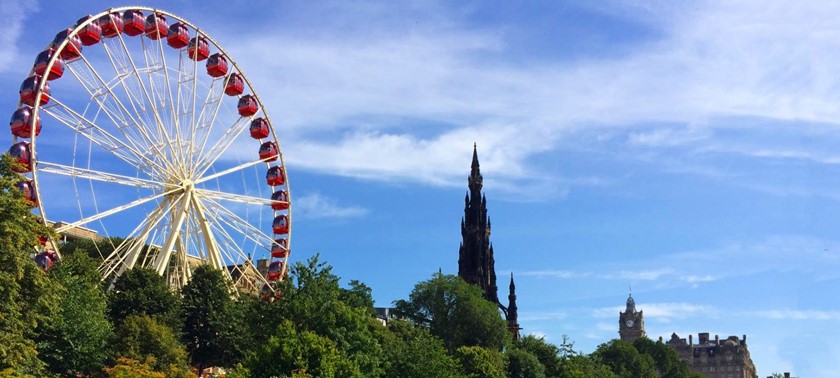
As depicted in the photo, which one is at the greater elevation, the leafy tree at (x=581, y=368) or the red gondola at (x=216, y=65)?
the red gondola at (x=216, y=65)

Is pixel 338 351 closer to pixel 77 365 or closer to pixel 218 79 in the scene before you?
pixel 77 365

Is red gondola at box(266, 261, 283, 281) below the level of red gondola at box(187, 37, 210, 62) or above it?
below

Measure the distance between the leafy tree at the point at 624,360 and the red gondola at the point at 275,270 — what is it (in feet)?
280

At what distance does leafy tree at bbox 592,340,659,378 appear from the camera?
574 ft

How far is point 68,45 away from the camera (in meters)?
82.2

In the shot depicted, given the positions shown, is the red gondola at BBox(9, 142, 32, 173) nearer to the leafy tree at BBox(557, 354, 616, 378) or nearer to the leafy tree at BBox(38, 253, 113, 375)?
the leafy tree at BBox(38, 253, 113, 375)

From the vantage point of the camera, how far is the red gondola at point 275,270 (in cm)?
10106

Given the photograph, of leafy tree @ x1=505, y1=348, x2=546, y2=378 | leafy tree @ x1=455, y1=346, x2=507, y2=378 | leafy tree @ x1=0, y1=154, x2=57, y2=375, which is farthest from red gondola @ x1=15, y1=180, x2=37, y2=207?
leafy tree @ x1=505, y1=348, x2=546, y2=378

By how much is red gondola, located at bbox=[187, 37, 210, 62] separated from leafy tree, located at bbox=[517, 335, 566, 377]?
59.9 metres

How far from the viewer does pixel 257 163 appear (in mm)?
100250

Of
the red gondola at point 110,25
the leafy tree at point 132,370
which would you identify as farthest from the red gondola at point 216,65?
the leafy tree at point 132,370

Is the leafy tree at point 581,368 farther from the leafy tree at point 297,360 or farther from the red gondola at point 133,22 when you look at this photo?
the red gondola at point 133,22

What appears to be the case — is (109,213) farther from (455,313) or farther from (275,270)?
(455,313)

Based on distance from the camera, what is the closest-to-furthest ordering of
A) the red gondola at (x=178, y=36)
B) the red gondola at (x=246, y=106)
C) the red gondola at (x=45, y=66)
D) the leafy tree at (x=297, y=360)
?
the leafy tree at (x=297, y=360) < the red gondola at (x=45, y=66) < the red gondola at (x=178, y=36) < the red gondola at (x=246, y=106)
